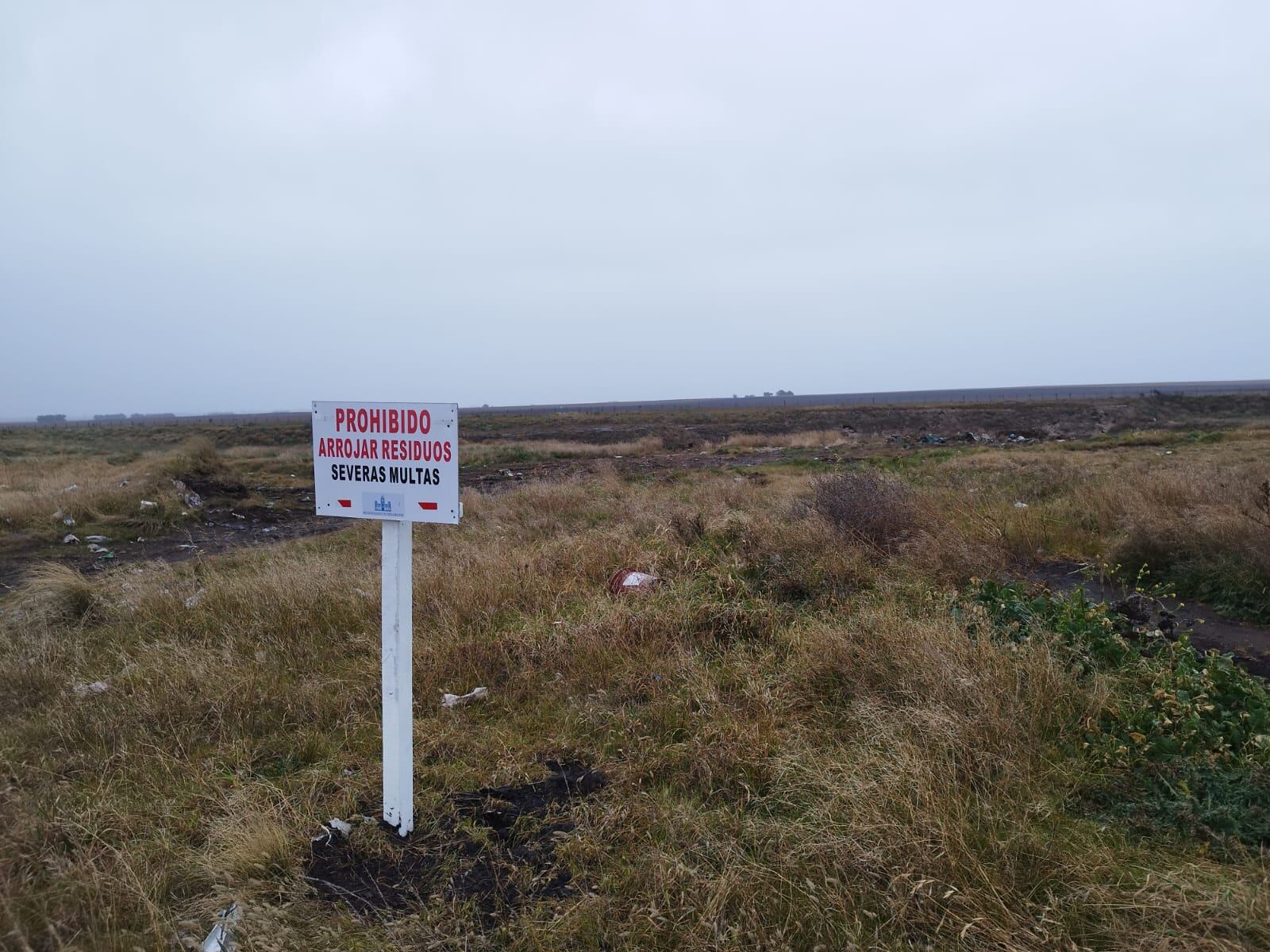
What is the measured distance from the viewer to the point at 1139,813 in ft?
9.19

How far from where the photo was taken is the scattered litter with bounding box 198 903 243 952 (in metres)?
2.29

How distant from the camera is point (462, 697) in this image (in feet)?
14.1

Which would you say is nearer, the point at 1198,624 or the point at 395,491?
the point at 395,491

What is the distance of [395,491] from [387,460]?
0.14 metres

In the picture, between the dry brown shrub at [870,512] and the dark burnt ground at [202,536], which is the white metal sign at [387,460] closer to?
the dry brown shrub at [870,512]

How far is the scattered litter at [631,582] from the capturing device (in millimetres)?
5984

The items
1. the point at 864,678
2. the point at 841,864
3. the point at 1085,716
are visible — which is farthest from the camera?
→ the point at 864,678

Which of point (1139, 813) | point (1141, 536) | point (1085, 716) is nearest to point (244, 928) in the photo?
point (1139, 813)

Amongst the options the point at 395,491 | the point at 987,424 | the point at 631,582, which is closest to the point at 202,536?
the point at 631,582

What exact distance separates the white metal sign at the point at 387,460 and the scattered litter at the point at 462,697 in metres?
1.57

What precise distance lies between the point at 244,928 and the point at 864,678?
10.1 feet

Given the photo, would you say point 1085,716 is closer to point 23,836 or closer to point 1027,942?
point 1027,942

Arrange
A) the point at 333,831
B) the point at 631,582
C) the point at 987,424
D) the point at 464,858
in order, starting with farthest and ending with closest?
the point at 987,424, the point at 631,582, the point at 333,831, the point at 464,858

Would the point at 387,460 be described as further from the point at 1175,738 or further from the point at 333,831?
the point at 1175,738
